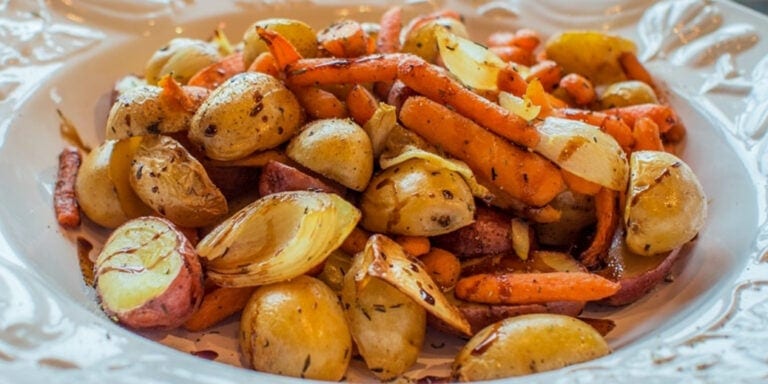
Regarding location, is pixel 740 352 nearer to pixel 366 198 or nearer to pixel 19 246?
pixel 366 198

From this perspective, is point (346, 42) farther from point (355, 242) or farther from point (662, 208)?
point (662, 208)

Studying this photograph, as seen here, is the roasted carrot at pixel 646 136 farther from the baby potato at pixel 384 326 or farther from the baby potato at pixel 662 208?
the baby potato at pixel 384 326

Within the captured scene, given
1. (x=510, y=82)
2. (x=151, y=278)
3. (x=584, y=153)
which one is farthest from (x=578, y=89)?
(x=151, y=278)

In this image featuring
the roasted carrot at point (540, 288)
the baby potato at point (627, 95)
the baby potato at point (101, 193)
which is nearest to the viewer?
the roasted carrot at point (540, 288)

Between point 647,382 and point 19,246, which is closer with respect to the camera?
point 647,382

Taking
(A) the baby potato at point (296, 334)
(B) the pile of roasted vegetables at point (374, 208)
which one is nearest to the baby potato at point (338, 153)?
(B) the pile of roasted vegetables at point (374, 208)

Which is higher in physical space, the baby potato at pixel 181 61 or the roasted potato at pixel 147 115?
the roasted potato at pixel 147 115

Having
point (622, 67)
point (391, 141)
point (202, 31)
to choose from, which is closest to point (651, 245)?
point (391, 141)
